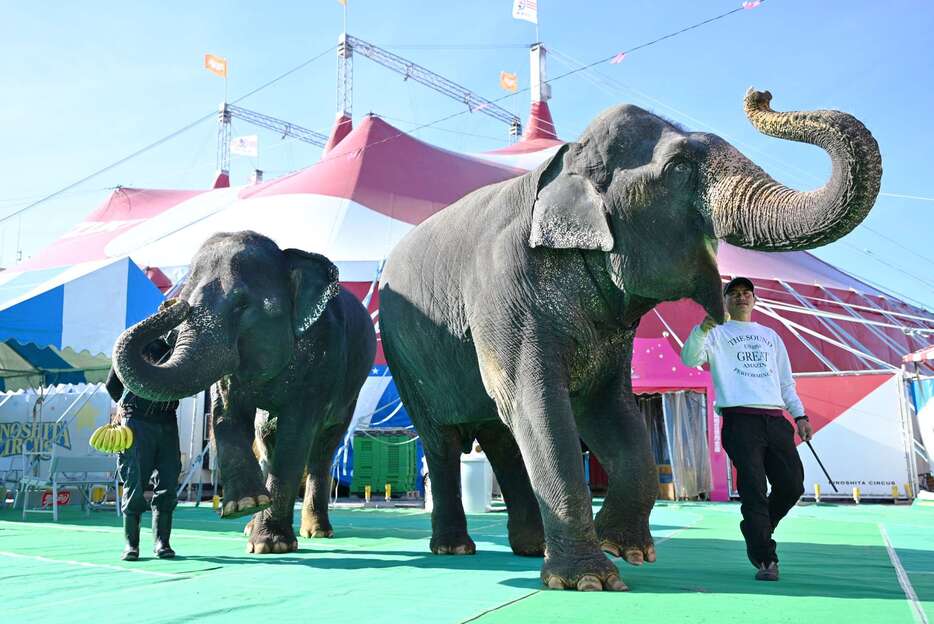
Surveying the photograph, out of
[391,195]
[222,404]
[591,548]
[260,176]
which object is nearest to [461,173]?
[391,195]

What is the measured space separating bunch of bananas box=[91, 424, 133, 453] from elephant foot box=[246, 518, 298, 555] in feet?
3.05

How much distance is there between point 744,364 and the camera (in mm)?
4609

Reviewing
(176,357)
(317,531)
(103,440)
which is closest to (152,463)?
(103,440)

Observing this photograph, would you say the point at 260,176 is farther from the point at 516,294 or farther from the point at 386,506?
the point at 516,294

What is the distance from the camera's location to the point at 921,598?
361cm

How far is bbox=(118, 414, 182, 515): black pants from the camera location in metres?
5.42

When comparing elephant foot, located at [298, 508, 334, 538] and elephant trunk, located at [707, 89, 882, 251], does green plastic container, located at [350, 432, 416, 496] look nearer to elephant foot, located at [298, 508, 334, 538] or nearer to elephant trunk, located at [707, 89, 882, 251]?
elephant foot, located at [298, 508, 334, 538]

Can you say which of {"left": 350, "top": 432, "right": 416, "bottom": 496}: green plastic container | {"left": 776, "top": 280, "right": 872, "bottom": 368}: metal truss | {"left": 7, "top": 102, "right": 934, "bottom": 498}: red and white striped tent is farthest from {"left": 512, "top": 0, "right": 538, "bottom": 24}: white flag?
{"left": 350, "top": 432, "right": 416, "bottom": 496}: green plastic container

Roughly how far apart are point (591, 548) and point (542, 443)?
0.49 meters

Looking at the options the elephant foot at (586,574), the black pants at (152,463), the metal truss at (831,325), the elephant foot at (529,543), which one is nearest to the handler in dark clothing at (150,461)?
the black pants at (152,463)

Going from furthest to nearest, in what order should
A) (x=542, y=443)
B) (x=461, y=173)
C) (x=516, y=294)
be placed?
1. (x=461, y=173)
2. (x=516, y=294)
3. (x=542, y=443)

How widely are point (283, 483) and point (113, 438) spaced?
1035mm

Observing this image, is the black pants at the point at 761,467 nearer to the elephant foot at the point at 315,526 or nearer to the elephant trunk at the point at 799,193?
the elephant trunk at the point at 799,193

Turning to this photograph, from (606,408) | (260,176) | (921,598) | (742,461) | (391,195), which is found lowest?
(921,598)
